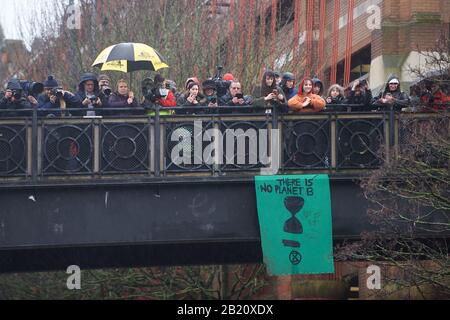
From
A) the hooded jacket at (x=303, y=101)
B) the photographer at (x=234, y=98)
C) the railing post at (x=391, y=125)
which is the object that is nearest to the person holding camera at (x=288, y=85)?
the hooded jacket at (x=303, y=101)

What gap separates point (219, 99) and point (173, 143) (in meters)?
1.10

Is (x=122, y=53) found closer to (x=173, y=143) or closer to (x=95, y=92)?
(x=95, y=92)

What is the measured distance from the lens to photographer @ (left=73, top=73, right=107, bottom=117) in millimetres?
21281

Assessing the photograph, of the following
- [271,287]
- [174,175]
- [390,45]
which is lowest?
[271,287]

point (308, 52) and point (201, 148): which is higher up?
point (308, 52)

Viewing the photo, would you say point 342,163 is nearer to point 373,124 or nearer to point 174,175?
point 373,124

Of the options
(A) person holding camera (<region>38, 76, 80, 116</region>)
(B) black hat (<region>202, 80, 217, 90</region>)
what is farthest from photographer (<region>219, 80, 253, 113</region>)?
(A) person holding camera (<region>38, 76, 80, 116</region>)

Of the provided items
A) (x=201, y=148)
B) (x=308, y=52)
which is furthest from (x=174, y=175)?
(x=308, y=52)

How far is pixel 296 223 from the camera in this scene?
21359mm

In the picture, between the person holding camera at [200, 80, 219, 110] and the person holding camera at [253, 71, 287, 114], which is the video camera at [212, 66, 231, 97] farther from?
the person holding camera at [253, 71, 287, 114]

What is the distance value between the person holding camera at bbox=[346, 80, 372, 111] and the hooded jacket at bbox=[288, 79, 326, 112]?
527mm

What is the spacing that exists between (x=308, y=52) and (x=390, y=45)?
4.80 meters

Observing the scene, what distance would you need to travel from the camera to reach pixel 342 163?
70.2 feet
